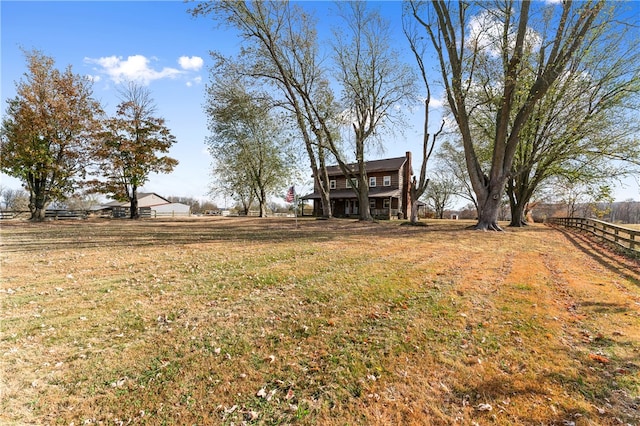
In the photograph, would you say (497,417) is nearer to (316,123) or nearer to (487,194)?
(487,194)

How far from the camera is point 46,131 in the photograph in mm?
21547

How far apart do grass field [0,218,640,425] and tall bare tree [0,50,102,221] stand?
68.8 ft

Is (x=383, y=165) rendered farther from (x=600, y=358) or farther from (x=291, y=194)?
(x=600, y=358)

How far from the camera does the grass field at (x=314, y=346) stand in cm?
273

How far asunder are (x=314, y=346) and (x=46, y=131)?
27791 millimetres

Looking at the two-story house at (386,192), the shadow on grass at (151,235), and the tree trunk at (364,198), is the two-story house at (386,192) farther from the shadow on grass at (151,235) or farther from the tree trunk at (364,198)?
the shadow on grass at (151,235)

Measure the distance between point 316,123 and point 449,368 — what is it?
21.9 metres

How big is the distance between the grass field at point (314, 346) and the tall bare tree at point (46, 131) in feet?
68.8

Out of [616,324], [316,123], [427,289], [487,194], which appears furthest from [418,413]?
[316,123]

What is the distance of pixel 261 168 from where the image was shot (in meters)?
36.1

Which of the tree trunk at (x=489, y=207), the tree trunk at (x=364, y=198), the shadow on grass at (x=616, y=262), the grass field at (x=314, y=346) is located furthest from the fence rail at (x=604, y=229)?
the tree trunk at (x=364, y=198)

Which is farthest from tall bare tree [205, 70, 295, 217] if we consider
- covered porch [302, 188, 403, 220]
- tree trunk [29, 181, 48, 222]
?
tree trunk [29, 181, 48, 222]

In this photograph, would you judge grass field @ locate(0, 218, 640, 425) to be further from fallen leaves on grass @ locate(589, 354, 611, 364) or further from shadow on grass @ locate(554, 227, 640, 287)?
shadow on grass @ locate(554, 227, 640, 287)

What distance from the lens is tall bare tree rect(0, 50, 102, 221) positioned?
68.7ft
